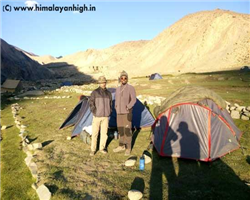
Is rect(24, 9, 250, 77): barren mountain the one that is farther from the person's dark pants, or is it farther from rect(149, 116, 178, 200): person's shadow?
the person's dark pants

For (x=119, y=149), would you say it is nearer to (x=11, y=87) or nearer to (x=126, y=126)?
(x=126, y=126)

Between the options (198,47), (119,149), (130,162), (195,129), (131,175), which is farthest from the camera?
(198,47)

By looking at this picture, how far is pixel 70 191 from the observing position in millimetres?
5504

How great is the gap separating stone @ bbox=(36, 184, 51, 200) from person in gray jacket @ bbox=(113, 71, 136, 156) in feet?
10.4

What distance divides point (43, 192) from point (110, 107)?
3.39 metres

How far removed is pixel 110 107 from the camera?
295 inches

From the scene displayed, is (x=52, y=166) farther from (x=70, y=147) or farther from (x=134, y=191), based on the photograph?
(x=134, y=191)

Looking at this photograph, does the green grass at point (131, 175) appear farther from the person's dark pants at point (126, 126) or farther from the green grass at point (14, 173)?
the person's dark pants at point (126, 126)

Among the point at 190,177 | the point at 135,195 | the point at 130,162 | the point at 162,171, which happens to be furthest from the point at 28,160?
the point at 190,177

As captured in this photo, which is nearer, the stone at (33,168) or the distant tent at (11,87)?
the stone at (33,168)

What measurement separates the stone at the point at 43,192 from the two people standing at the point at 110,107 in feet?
8.02

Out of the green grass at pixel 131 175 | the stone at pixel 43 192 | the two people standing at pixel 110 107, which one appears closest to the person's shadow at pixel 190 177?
the green grass at pixel 131 175

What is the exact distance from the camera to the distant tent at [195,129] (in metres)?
6.98

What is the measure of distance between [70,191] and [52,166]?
1794mm
